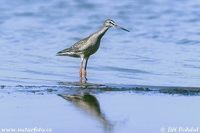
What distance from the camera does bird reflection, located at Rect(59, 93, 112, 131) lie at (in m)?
12.0

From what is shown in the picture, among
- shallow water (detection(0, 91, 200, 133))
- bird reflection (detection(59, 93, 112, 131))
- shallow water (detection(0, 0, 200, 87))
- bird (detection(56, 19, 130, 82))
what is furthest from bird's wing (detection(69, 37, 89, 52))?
bird reflection (detection(59, 93, 112, 131))

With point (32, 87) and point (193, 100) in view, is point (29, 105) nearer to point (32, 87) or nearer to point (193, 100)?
point (32, 87)

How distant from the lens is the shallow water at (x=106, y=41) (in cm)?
1628

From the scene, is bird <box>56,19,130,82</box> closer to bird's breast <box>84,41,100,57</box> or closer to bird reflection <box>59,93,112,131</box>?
bird's breast <box>84,41,100,57</box>

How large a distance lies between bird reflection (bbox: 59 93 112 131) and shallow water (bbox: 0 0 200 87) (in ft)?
4.71

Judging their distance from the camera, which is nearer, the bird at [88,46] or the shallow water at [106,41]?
the shallow water at [106,41]

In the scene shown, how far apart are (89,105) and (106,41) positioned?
8995 mm

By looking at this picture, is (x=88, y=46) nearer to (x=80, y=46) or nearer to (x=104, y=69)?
(x=80, y=46)

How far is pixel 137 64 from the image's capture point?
58.3 ft

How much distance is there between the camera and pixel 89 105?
1315cm

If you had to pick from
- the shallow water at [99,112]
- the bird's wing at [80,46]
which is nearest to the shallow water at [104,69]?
the shallow water at [99,112]

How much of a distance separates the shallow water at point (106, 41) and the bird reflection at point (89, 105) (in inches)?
56.6

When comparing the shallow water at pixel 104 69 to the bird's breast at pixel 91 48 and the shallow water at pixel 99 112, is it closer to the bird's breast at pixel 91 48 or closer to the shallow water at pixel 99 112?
the shallow water at pixel 99 112

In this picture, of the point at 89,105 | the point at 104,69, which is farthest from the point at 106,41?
the point at 89,105
